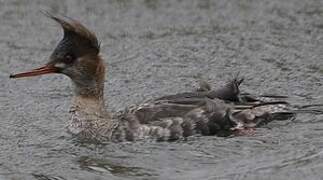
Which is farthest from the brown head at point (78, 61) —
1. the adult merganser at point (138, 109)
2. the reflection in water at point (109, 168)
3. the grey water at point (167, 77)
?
the reflection in water at point (109, 168)

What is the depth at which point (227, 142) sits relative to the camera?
11258mm

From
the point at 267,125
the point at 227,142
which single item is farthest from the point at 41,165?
the point at 267,125

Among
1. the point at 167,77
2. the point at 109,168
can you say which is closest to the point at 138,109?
the point at 109,168

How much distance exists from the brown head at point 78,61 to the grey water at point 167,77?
67cm

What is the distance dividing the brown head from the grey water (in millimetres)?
672

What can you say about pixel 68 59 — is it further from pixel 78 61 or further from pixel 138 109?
pixel 138 109

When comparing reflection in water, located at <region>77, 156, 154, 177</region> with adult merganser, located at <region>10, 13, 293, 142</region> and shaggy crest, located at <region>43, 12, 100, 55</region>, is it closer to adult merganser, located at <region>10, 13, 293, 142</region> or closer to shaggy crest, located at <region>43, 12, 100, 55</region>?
adult merganser, located at <region>10, 13, 293, 142</region>

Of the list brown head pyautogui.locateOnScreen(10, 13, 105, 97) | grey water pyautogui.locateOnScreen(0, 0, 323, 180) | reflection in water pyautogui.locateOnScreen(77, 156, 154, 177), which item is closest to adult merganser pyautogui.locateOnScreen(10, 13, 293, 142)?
brown head pyautogui.locateOnScreen(10, 13, 105, 97)

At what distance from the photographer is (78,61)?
458 inches

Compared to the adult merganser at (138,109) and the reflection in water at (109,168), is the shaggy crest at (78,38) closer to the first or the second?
the adult merganser at (138,109)

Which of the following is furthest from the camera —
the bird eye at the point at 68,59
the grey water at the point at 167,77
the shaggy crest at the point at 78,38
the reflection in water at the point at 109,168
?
the bird eye at the point at 68,59

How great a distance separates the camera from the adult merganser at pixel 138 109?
37.5 feet

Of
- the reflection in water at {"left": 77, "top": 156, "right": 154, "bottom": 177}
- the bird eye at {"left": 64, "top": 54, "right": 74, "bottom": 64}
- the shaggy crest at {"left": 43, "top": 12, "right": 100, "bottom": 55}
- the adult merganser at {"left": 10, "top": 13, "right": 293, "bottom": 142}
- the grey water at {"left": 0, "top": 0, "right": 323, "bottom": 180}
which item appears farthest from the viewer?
the bird eye at {"left": 64, "top": 54, "right": 74, "bottom": 64}

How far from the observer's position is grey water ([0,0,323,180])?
34.5 ft
